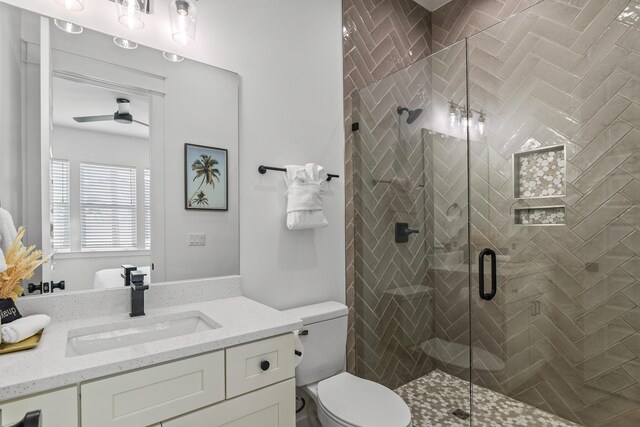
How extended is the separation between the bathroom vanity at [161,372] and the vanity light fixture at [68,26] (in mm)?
1136

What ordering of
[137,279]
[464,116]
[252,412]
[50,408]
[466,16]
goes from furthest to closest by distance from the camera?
[466,16], [464,116], [137,279], [252,412], [50,408]

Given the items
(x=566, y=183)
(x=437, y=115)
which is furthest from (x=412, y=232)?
(x=566, y=183)

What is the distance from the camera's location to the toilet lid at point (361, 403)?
1.47 metres

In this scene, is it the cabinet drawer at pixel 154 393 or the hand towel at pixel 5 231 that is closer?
the cabinet drawer at pixel 154 393

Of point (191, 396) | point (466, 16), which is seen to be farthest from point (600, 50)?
point (191, 396)

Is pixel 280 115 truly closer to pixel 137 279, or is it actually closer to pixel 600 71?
pixel 137 279

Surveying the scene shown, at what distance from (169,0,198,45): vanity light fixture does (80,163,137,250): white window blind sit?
0.66m

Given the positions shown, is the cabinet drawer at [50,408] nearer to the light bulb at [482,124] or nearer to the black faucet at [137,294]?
the black faucet at [137,294]

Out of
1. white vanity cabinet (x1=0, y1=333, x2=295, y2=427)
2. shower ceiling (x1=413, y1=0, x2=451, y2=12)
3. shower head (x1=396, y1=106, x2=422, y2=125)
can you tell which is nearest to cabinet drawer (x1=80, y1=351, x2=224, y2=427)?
white vanity cabinet (x1=0, y1=333, x2=295, y2=427)

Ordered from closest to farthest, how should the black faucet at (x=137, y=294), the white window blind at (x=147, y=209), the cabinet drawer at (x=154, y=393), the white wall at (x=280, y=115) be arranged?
the cabinet drawer at (x=154, y=393), the black faucet at (x=137, y=294), the white window blind at (x=147, y=209), the white wall at (x=280, y=115)

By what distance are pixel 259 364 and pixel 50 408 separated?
585mm

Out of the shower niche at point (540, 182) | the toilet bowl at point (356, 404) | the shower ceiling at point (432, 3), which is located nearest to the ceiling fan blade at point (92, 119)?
the toilet bowl at point (356, 404)

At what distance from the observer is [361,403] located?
1.61 metres

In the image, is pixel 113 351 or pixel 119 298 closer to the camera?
pixel 113 351
